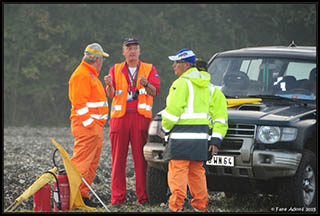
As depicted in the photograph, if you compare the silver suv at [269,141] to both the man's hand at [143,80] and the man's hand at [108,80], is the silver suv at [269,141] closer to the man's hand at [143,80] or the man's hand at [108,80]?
the man's hand at [143,80]

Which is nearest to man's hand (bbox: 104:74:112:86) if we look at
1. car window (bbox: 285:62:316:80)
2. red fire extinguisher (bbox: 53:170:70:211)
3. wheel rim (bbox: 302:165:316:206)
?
red fire extinguisher (bbox: 53:170:70:211)

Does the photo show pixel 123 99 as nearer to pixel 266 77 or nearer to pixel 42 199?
pixel 42 199

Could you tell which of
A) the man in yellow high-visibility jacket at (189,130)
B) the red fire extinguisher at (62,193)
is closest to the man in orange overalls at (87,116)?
the red fire extinguisher at (62,193)

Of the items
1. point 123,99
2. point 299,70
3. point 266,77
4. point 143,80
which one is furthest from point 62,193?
point 299,70

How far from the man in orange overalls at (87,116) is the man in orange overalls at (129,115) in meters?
0.20

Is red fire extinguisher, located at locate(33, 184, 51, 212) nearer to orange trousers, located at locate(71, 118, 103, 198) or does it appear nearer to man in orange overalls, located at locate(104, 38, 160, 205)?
orange trousers, located at locate(71, 118, 103, 198)

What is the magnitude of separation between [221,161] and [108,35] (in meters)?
26.0

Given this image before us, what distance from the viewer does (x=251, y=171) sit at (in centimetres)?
735

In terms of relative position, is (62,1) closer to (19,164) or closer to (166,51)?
(166,51)

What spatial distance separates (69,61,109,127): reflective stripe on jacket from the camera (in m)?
8.30

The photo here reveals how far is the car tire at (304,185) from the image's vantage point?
24.2 ft

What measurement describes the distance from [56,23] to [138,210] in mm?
25382

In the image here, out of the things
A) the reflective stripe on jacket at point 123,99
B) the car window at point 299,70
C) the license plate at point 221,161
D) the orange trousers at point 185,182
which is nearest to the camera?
the orange trousers at point 185,182

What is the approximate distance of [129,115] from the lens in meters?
8.45
